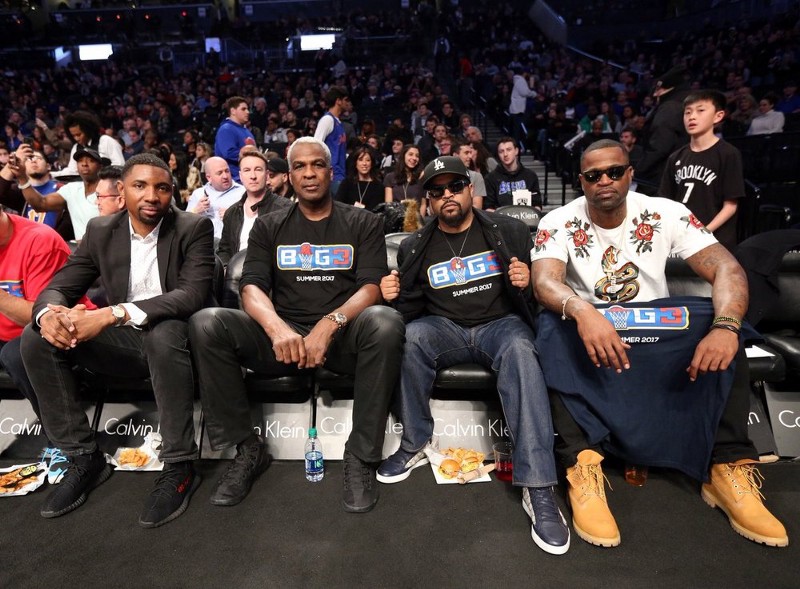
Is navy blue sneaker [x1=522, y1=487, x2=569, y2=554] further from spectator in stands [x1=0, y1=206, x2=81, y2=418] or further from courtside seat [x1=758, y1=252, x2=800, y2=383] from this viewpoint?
spectator in stands [x1=0, y1=206, x2=81, y2=418]

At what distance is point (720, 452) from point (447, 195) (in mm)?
1677

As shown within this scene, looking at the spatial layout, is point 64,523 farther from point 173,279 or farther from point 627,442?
point 627,442

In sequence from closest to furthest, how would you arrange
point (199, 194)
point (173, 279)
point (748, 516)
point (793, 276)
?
1. point (748, 516)
2. point (173, 279)
3. point (793, 276)
4. point (199, 194)

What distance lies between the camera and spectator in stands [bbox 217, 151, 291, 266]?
13.4 ft

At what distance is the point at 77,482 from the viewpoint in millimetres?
2506

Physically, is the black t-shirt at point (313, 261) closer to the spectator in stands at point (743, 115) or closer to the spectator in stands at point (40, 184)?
the spectator in stands at point (40, 184)

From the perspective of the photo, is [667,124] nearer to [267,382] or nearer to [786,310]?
[786,310]

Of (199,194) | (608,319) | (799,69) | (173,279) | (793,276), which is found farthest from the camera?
(799,69)

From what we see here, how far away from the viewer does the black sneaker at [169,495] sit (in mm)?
2311

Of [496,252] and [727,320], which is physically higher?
[496,252]

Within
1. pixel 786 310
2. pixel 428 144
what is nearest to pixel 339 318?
pixel 786 310

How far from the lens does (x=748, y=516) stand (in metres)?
2.13

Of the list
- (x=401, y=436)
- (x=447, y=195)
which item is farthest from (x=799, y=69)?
(x=401, y=436)

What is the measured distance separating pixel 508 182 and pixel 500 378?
151 inches
